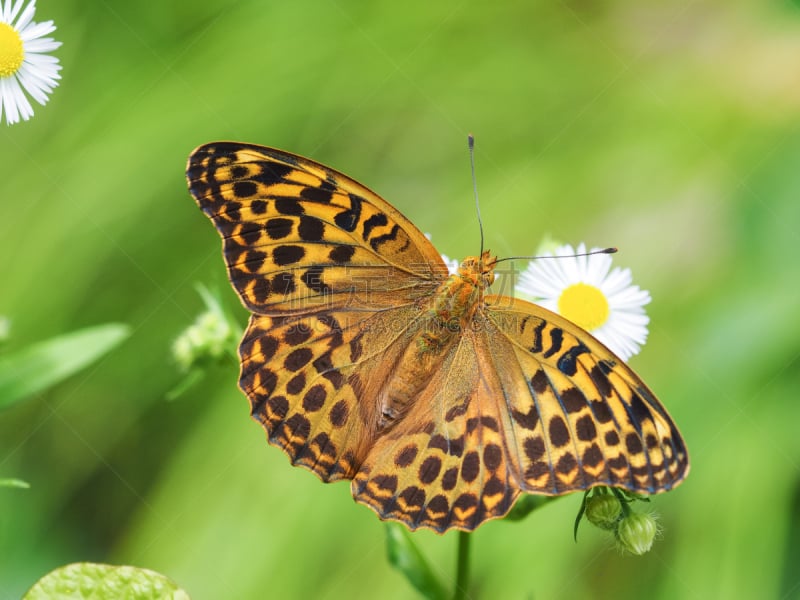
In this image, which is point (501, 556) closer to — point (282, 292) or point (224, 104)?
point (282, 292)

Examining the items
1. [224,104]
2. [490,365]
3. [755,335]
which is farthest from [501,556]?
[224,104]

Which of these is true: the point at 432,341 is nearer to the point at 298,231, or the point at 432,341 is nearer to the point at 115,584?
the point at 298,231

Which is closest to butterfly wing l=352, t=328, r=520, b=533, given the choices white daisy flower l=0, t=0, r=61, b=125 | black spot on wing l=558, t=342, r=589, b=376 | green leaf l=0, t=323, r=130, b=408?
black spot on wing l=558, t=342, r=589, b=376

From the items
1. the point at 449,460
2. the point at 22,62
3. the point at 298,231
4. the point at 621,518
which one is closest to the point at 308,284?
the point at 298,231

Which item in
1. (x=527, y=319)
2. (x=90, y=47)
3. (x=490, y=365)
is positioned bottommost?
(x=490, y=365)

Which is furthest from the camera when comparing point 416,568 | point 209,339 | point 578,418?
point 209,339

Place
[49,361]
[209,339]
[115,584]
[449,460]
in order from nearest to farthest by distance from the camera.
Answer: [115,584]
[449,460]
[49,361]
[209,339]

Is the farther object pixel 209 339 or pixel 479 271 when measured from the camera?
pixel 209 339

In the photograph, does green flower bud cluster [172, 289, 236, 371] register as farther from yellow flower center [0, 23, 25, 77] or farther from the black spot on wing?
the black spot on wing
